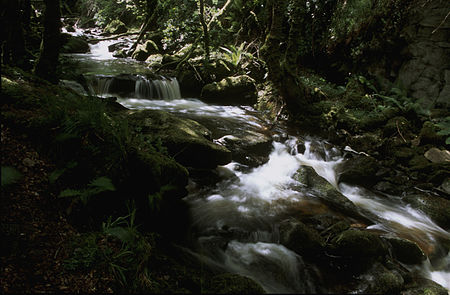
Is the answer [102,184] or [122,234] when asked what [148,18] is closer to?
[102,184]

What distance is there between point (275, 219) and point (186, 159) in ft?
6.17

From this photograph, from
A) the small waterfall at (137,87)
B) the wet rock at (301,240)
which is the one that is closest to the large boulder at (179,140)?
the wet rock at (301,240)

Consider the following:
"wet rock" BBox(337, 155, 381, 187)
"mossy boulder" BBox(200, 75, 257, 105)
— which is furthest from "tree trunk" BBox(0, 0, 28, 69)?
"wet rock" BBox(337, 155, 381, 187)

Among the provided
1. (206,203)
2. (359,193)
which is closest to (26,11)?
(206,203)

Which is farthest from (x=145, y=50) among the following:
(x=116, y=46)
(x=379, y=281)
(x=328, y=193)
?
(x=379, y=281)

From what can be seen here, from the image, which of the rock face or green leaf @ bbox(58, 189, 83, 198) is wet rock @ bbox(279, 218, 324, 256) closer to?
green leaf @ bbox(58, 189, 83, 198)

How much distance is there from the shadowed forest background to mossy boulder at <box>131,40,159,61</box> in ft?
12.4

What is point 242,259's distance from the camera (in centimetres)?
345

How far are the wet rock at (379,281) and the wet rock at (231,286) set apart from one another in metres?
1.46

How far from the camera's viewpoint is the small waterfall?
29.9 feet

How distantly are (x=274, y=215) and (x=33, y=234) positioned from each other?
Result: 3336mm

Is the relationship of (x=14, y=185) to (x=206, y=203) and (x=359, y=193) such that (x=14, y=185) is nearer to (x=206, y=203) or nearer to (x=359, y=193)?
(x=206, y=203)

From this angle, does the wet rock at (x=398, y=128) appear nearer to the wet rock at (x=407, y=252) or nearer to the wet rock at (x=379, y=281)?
the wet rock at (x=407, y=252)

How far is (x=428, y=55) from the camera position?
28.2ft
